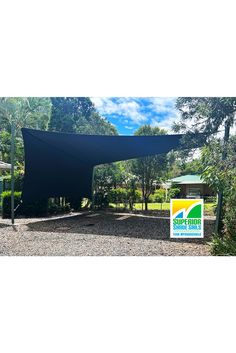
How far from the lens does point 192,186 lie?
14.6 feet

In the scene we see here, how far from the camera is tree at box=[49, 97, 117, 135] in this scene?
167 inches

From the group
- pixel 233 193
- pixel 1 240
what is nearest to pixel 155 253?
pixel 233 193

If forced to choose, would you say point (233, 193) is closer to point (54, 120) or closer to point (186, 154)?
point (186, 154)

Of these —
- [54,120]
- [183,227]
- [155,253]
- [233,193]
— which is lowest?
[155,253]

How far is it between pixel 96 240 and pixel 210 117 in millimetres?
2028

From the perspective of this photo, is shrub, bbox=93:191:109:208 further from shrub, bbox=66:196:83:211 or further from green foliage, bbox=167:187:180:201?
green foliage, bbox=167:187:180:201

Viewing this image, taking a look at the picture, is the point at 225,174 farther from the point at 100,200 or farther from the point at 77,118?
the point at 100,200

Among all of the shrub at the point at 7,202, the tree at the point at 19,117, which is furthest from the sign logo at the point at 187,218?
the shrub at the point at 7,202

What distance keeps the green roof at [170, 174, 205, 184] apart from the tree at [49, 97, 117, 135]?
3.15ft

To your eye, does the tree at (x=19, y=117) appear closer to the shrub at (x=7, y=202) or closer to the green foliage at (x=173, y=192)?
the shrub at (x=7, y=202)

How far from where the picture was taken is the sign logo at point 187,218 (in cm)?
414

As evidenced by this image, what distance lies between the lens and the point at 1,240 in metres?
4.27

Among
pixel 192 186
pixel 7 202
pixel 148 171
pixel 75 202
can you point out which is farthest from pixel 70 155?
pixel 192 186
